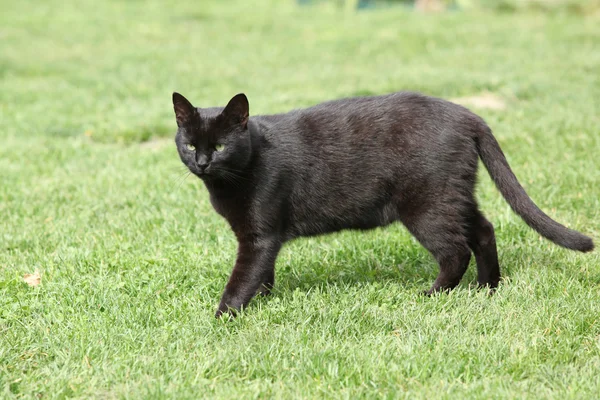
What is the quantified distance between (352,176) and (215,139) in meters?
0.81

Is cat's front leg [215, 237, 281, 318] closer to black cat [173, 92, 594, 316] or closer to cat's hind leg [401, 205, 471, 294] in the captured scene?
black cat [173, 92, 594, 316]

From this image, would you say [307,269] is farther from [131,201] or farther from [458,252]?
[131,201]

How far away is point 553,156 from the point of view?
623cm

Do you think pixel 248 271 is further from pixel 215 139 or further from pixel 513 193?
pixel 513 193

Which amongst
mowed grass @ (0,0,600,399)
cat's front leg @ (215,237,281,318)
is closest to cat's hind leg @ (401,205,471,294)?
mowed grass @ (0,0,600,399)

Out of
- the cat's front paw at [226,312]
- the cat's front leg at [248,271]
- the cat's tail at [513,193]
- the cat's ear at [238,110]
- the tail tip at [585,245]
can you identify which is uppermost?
the cat's ear at [238,110]

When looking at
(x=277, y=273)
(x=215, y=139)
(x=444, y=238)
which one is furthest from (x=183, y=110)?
(x=444, y=238)

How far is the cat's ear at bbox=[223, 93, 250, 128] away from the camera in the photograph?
3754 mm

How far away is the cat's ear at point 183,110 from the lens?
3.84 m

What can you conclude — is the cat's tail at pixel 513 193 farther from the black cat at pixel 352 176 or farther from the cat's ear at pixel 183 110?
the cat's ear at pixel 183 110

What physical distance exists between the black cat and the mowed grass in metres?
0.27

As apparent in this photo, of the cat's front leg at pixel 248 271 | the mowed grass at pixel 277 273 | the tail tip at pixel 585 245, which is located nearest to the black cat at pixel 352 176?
the cat's front leg at pixel 248 271

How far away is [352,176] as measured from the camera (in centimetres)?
405

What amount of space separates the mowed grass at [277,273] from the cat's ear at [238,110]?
99 cm
